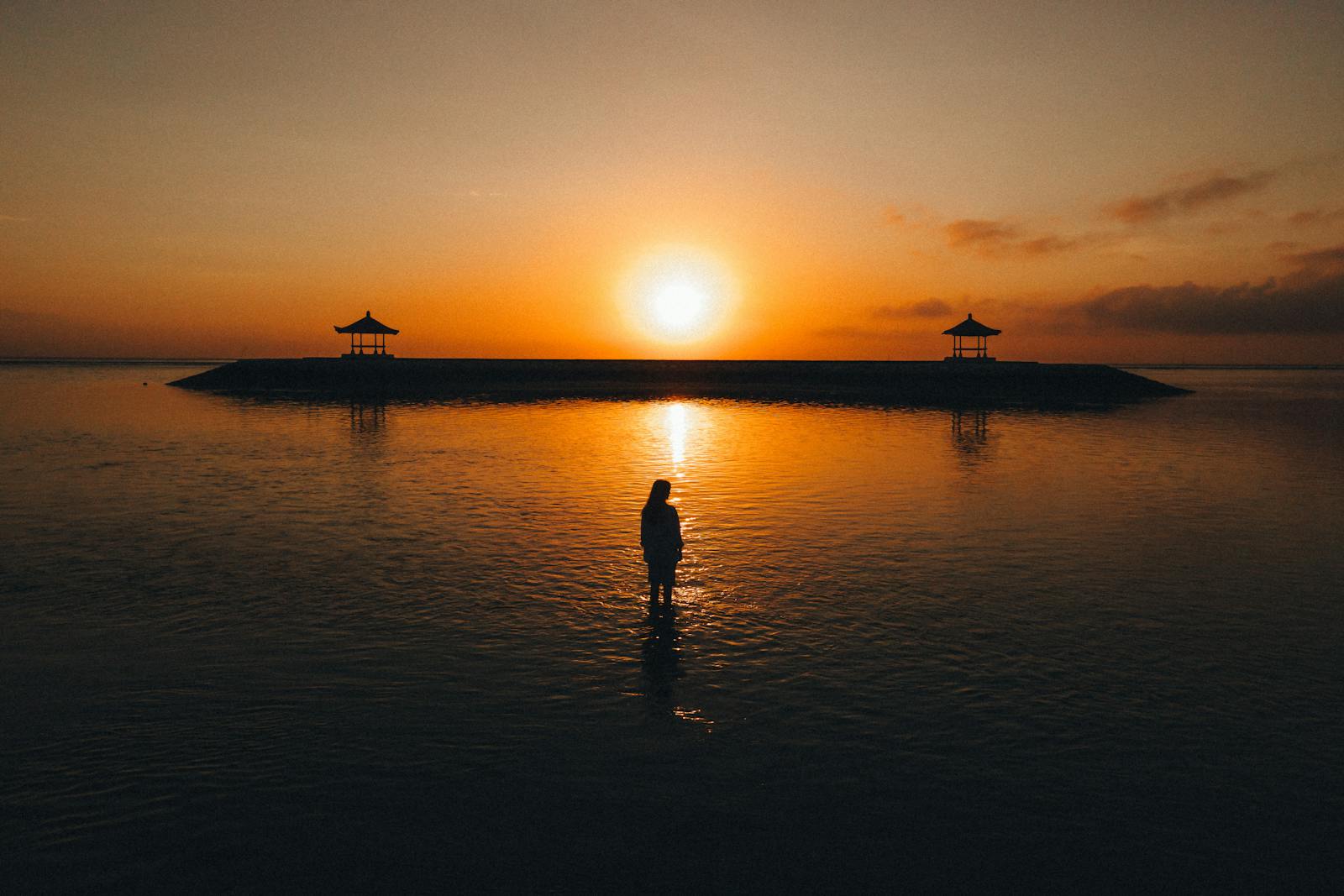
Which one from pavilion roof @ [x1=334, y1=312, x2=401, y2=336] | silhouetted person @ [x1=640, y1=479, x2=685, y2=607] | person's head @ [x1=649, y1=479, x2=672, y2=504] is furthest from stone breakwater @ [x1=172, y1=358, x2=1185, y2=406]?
person's head @ [x1=649, y1=479, x2=672, y2=504]

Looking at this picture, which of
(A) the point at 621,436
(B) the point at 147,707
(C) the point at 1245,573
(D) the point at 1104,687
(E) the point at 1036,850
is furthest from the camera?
(A) the point at 621,436

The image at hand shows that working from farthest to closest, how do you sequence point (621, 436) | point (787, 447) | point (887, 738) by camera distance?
1. point (621, 436)
2. point (787, 447)
3. point (887, 738)

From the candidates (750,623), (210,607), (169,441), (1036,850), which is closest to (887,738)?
(1036,850)

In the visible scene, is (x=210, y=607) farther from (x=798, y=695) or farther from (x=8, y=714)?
(x=798, y=695)

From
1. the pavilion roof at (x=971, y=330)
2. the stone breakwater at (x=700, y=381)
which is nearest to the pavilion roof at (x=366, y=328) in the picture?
the stone breakwater at (x=700, y=381)

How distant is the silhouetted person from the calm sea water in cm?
81

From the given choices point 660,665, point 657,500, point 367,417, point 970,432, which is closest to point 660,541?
point 657,500

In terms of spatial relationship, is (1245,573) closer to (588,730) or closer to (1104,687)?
(1104,687)

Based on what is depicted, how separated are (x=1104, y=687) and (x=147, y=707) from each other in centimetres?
1011

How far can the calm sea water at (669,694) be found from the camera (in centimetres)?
613

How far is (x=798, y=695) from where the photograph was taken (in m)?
8.84

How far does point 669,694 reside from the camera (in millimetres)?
8836

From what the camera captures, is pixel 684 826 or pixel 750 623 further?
pixel 750 623

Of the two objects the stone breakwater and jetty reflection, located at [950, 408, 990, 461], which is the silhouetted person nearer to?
jetty reflection, located at [950, 408, 990, 461]
